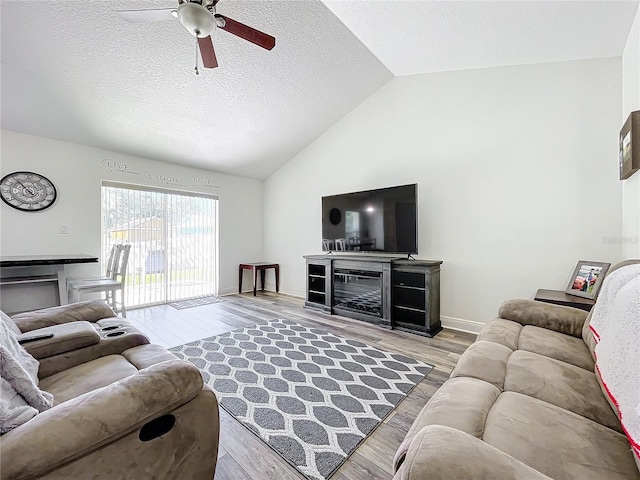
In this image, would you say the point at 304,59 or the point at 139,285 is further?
the point at 139,285

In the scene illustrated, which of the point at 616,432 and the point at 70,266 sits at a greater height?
the point at 70,266

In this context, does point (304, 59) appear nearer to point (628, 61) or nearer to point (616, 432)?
point (628, 61)

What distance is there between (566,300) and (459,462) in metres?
2.20

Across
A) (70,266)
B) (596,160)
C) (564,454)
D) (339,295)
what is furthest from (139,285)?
(596,160)

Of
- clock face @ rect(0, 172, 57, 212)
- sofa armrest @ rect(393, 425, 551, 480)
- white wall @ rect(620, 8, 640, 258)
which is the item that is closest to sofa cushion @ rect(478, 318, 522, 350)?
white wall @ rect(620, 8, 640, 258)

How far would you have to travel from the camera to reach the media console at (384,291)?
3.10m

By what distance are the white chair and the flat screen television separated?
108 inches

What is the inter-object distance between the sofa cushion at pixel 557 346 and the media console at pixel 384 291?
1316 mm

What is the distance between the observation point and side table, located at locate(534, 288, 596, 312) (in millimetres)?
2057

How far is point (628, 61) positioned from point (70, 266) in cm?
617

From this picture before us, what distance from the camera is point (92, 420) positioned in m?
0.79

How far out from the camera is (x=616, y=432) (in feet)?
2.95

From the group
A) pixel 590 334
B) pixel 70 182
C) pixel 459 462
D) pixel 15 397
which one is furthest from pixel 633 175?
pixel 70 182

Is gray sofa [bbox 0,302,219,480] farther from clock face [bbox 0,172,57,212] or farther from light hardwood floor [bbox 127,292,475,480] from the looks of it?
clock face [bbox 0,172,57,212]
